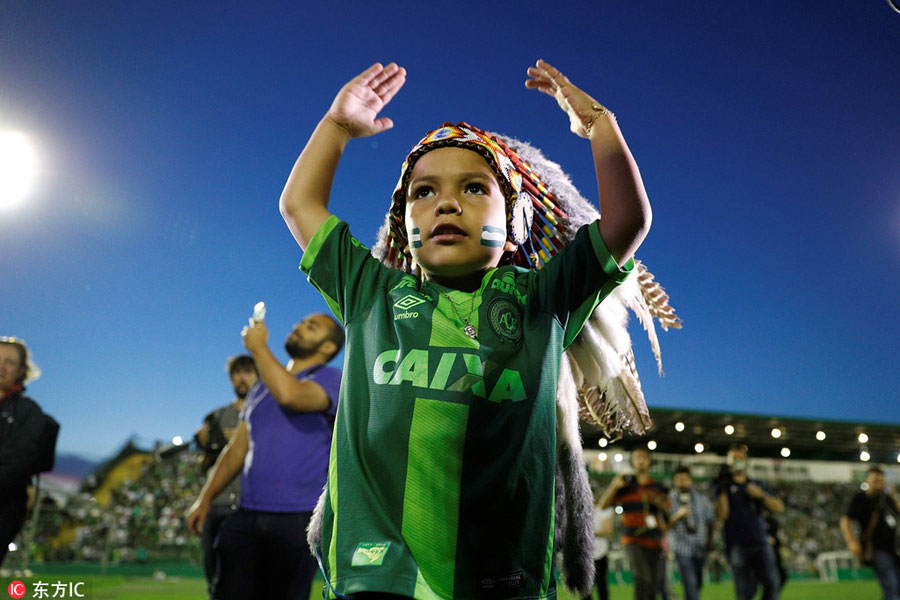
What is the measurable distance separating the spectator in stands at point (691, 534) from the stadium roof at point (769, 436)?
37.4ft

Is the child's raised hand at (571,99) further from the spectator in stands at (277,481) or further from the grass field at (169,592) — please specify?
the grass field at (169,592)

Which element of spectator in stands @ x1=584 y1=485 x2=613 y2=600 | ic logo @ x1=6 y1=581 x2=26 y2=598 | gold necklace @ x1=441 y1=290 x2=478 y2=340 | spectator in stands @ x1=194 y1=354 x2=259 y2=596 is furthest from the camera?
spectator in stands @ x1=584 y1=485 x2=613 y2=600

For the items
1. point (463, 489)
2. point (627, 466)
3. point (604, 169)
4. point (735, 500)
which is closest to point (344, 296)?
point (463, 489)

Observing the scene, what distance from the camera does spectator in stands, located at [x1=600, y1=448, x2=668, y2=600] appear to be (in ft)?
21.6

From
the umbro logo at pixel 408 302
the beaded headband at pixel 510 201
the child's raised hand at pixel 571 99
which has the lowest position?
the umbro logo at pixel 408 302

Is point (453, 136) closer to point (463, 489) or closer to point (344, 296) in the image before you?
point (344, 296)

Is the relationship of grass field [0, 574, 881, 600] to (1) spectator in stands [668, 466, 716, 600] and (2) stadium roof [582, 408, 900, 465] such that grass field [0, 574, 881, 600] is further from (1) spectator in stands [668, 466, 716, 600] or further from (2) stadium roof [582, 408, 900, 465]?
(2) stadium roof [582, 408, 900, 465]

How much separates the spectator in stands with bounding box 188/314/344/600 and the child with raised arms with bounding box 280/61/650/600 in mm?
1559

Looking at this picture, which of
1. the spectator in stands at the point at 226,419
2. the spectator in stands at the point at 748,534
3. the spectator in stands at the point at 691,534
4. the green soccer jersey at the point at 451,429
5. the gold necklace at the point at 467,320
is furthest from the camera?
the spectator in stands at the point at 691,534

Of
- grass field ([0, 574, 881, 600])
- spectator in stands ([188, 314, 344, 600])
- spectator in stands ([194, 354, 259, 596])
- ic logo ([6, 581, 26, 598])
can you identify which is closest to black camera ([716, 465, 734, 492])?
grass field ([0, 574, 881, 600])

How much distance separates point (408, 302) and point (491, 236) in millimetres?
270

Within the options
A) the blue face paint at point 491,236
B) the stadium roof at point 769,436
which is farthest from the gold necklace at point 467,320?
the stadium roof at point 769,436

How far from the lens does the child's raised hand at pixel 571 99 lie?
1.61m

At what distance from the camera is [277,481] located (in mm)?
3119
